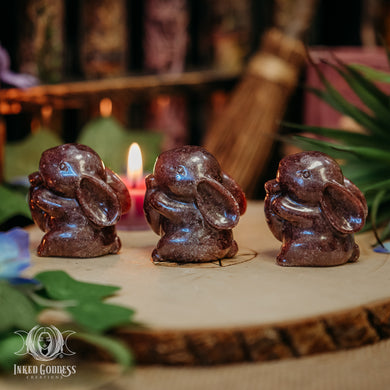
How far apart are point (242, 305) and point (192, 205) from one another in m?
0.25

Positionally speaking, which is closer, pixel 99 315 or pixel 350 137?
pixel 99 315

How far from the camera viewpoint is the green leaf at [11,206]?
1129mm

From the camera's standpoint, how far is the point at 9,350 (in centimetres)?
66

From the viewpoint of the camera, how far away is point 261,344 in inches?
27.2

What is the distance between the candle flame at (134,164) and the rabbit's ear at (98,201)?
0.34m

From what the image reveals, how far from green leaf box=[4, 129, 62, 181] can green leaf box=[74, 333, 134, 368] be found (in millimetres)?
961

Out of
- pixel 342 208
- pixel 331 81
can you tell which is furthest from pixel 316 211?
pixel 331 81

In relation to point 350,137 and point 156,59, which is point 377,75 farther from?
point 156,59

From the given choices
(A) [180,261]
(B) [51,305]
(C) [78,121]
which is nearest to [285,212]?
(A) [180,261]

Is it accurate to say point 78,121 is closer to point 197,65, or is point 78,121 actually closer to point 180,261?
point 197,65

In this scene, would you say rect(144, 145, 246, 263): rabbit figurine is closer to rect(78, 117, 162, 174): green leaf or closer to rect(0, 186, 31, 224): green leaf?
rect(0, 186, 31, 224): green leaf

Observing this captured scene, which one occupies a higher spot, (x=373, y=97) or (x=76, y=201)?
(x=373, y=97)

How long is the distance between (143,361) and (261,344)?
0.14m

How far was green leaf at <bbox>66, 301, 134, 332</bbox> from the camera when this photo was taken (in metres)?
0.65
